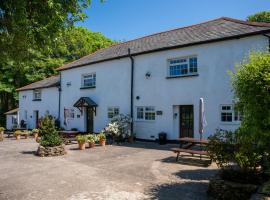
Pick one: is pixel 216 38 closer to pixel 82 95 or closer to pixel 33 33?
pixel 33 33

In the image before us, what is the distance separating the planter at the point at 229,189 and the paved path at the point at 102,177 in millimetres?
373

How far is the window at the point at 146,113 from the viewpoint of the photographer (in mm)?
19577

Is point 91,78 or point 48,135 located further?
point 91,78

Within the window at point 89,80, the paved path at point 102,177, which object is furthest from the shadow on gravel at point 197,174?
the window at point 89,80

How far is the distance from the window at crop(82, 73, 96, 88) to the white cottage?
84mm

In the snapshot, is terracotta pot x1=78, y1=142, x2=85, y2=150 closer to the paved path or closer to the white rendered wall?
the paved path

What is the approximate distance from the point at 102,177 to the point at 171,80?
9.93 meters

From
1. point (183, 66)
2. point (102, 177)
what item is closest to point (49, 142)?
point (102, 177)

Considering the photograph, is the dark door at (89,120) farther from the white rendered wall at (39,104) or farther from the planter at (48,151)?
the planter at (48,151)

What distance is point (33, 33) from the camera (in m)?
8.59

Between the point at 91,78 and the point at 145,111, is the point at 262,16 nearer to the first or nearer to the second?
the point at 91,78

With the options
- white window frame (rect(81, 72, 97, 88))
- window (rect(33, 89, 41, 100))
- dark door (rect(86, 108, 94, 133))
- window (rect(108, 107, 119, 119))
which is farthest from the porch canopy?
window (rect(33, 89, 41, 100))

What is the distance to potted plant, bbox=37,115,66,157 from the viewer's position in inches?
578

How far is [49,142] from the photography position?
14914 mm
